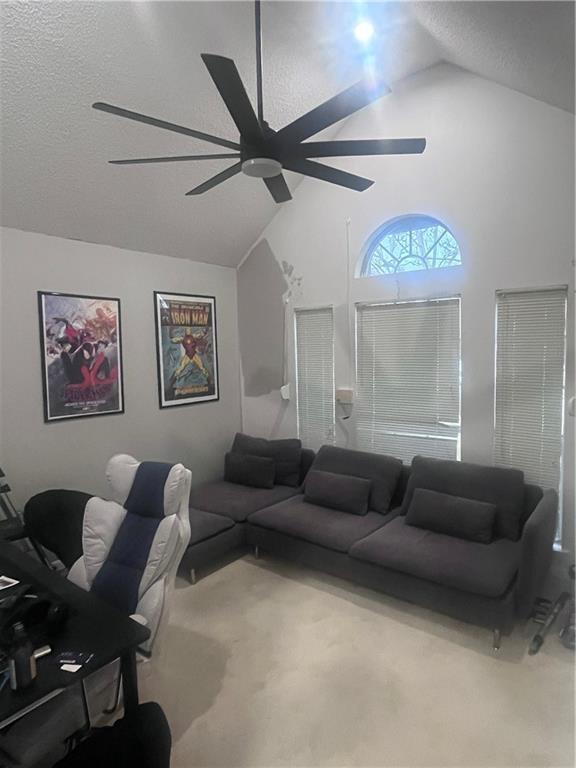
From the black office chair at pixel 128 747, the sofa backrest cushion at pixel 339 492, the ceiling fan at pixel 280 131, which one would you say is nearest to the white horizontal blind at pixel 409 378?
the sofa backrest cushion at pixel 339 492

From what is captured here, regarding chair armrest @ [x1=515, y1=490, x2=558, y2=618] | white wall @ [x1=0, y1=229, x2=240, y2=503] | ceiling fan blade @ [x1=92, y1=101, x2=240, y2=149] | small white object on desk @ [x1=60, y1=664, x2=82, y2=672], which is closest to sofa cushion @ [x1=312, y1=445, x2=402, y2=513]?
chair armrest @ [x1=515, y1=490, x2=558, y2=618]

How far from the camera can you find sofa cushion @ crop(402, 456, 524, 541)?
3.26 metres

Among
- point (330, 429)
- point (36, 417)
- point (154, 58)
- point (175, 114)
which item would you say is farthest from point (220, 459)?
point (154, 58)

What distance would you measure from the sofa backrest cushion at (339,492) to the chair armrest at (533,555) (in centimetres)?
129

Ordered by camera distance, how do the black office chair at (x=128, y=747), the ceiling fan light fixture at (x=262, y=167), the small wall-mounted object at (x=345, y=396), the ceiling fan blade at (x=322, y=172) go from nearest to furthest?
the black office chair at (x=128, y=747) < the ceiling fan light fixture at (x=262, y=167) < the ceiling fan blade at (x=322, y=172) < the small wall-mounted object at (x=345, y=396)

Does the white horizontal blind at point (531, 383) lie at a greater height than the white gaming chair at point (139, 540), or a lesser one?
greater

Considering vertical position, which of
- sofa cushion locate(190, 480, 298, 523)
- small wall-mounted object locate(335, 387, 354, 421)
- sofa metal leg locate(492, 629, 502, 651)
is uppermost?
small wall-mounted object locate(335, 387, 354, 421)

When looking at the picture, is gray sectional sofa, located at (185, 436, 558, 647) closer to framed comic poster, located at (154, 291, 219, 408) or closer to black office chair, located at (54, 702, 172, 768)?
framed comic poster, located at (154, 291, 219, 408)

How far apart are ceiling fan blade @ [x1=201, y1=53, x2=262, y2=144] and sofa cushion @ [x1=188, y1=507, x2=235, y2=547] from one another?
2.72m

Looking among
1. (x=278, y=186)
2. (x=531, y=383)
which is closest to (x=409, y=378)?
(x=531, y=383)

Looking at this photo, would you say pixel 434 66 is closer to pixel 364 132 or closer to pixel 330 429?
pixel 364 132

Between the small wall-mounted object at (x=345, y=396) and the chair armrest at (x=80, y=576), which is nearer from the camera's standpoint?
the chair armrest at (x=80, y=576)

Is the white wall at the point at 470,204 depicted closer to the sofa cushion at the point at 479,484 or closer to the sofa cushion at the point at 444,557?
the sofa cushion at the point at 479,484

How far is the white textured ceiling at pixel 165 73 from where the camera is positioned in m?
2.20
